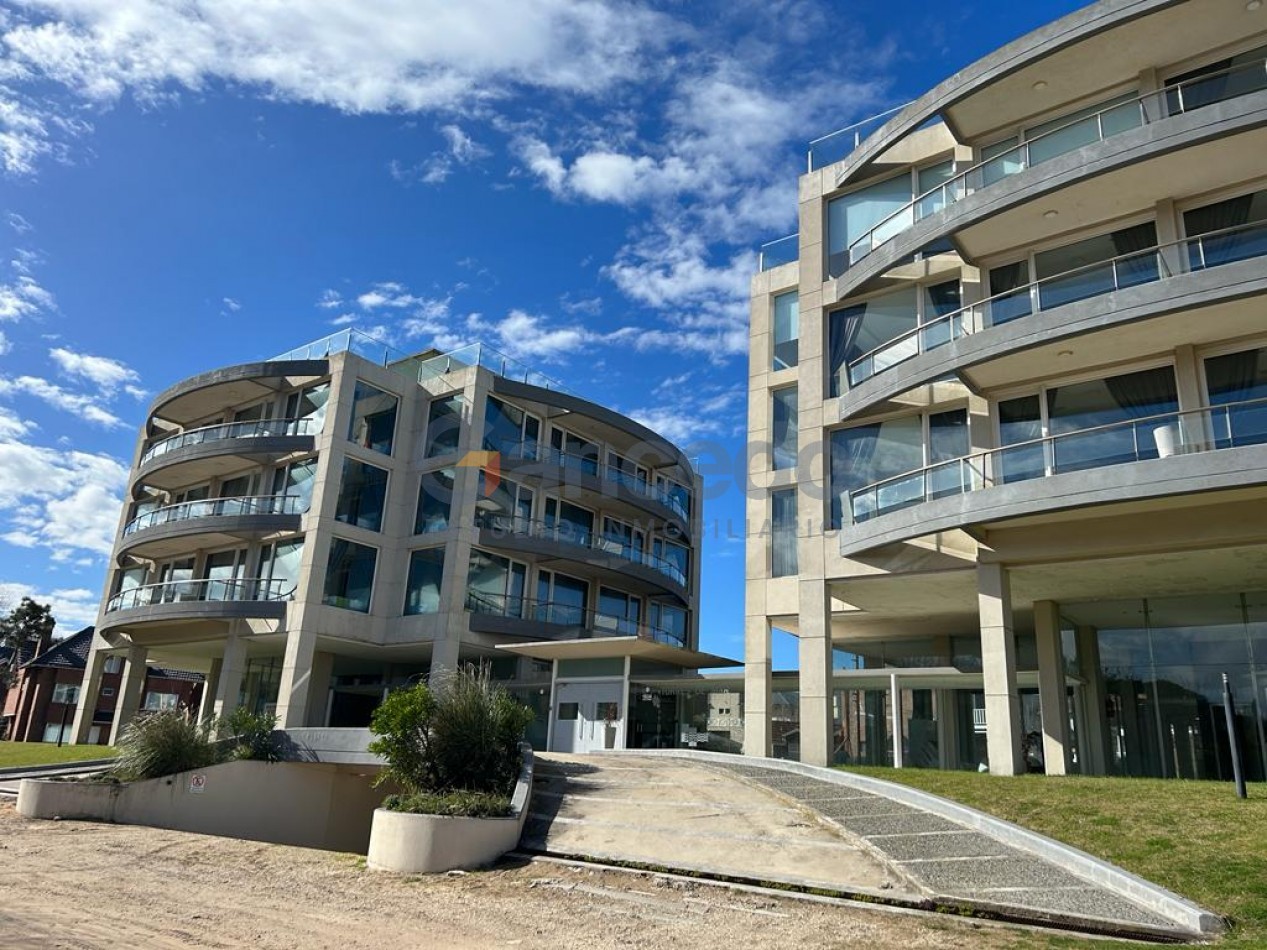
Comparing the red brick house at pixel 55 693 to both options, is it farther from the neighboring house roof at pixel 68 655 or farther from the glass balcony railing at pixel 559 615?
the glass balcony railing at pixel 559 615

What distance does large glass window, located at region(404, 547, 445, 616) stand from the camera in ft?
111

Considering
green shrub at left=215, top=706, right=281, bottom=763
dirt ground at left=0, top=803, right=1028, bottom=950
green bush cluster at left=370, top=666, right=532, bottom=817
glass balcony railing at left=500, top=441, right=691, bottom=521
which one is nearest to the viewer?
dirt ground at left=0, top=803, right=1028, bottom=950

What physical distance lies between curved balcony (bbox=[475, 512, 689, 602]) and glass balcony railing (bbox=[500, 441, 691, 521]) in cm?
237

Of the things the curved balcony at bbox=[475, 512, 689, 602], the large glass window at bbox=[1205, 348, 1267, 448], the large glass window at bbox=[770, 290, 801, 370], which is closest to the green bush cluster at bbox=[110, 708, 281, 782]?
the curved balcony at bbox=[475, 512, 689, 602]

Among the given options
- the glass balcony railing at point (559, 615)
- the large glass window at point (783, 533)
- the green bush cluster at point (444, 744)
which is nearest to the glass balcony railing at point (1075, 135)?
the large glass window at point (783, 533)

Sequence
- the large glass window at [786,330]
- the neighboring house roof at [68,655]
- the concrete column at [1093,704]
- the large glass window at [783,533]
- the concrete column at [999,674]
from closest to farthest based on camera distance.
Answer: the concrete column at [999,674]
the concrete column at [1093,704]
the large glass window at [783,533]
the large glass window at [786,330]
the neighboring house roof at [68,655]

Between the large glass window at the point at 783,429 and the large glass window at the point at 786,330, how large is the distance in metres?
0.82

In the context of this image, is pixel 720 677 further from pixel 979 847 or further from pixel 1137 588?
pixel 979 847

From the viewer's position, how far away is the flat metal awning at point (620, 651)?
27172 millimetres

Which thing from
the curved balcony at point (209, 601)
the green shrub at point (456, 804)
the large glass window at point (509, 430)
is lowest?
the green shrub at point (456, 804)

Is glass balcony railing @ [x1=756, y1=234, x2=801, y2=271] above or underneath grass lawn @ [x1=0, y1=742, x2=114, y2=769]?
above

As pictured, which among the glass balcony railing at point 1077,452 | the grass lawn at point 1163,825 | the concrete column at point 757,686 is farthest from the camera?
the concrete column at point 757,686

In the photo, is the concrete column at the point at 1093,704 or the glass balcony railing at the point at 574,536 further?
the glass balcony railing at the point at 574,536

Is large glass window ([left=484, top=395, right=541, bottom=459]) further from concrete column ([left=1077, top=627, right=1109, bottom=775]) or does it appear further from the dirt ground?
the dirt ground
